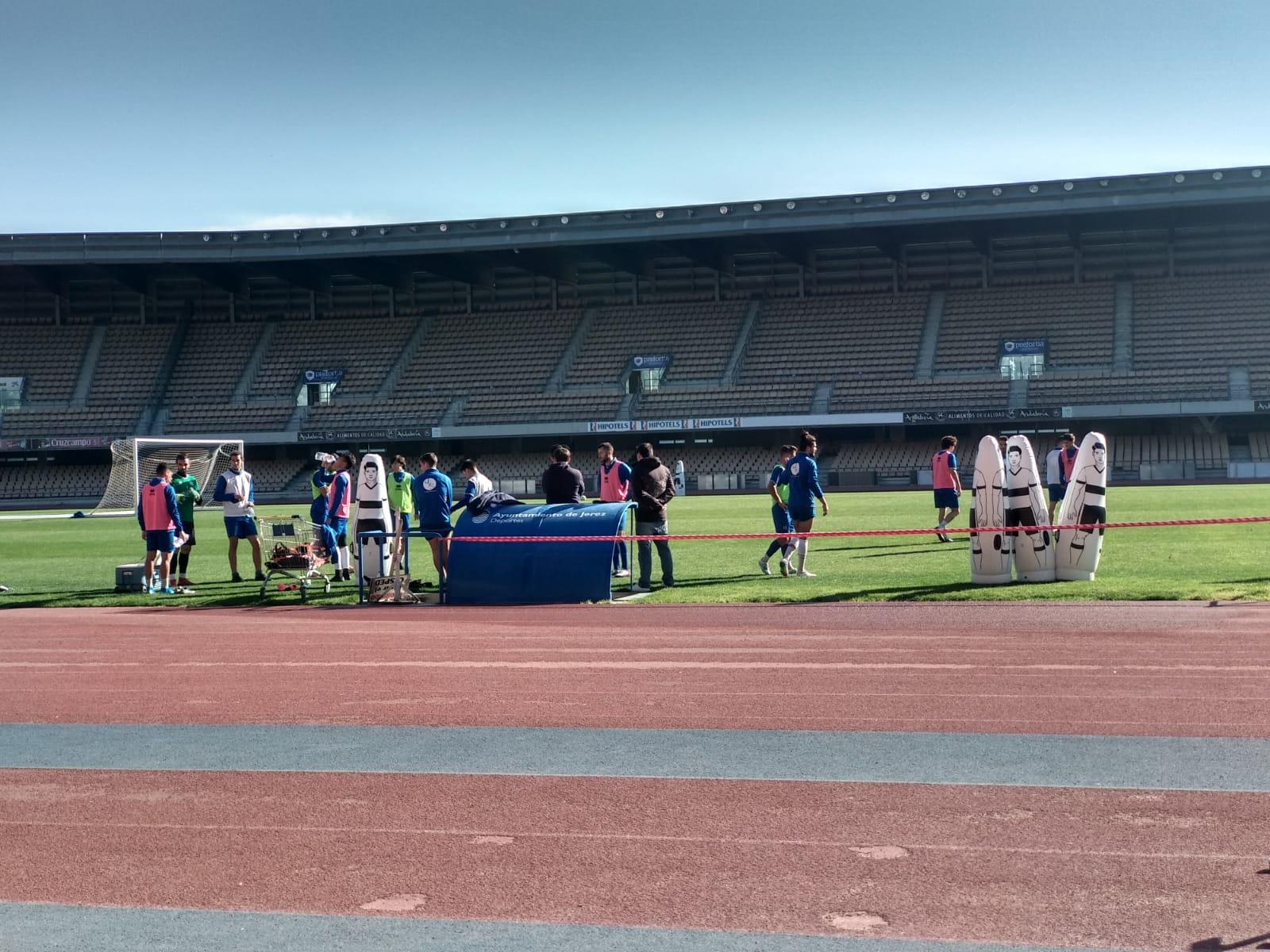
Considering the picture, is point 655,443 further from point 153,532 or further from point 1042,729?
point 1042,729

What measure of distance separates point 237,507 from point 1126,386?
40082 mm

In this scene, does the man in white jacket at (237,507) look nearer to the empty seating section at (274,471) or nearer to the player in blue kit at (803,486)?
the player in blue kit at (803,486)

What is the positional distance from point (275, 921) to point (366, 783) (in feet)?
6.71

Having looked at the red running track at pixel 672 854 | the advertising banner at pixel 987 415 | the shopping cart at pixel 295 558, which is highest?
the advertising banner at pixel 987 415

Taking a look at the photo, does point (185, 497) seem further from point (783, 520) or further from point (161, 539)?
point (783, 520)

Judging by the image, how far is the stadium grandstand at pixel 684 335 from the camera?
51031mm

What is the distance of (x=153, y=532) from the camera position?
17641 millimetres

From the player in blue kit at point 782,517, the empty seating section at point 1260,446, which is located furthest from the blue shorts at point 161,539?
the empty seating section at point 1260,446

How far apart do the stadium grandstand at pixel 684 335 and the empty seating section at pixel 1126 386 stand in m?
0.12

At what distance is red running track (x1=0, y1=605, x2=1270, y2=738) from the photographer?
8.52 metres

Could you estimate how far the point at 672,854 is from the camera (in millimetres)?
5652

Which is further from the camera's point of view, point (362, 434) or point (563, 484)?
point (362, 434)

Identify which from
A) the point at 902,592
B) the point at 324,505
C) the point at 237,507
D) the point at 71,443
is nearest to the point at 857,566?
the point at 902,592

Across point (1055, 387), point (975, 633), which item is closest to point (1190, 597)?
point (975, 633)
